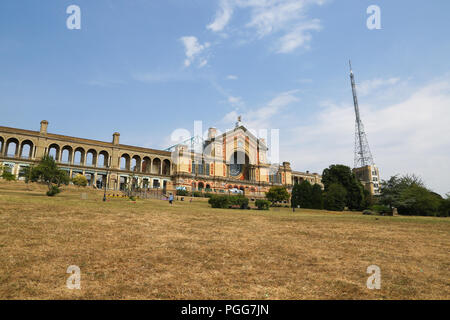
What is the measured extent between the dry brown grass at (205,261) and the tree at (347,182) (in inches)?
1409

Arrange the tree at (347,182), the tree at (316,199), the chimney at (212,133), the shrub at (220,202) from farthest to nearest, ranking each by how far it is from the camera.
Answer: the chimney at (212,133) → the tree at (347,182) → the tree at (316,199) → the shrub at (220,202)

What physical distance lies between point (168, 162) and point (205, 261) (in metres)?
62.5

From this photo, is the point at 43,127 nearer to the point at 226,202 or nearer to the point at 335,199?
the point at 226,202

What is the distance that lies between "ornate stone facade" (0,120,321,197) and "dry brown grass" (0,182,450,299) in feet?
125

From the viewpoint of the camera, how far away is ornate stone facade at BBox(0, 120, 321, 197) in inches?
2051

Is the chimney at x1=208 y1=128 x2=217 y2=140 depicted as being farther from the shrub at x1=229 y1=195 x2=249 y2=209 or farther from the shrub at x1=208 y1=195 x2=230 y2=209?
the shrub at x1=208 y1=195 x2=230 y2=209

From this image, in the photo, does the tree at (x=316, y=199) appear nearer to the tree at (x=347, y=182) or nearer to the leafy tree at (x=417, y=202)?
the tree at (x=347, y=182)

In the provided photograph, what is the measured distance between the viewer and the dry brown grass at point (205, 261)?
5617mm

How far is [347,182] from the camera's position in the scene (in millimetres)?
47219

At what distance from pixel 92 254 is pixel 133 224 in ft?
15.4

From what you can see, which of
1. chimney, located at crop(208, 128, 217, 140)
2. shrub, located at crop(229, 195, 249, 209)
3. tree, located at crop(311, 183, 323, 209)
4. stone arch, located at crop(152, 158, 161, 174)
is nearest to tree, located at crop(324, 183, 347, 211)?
tree, located at crop(311, 183, 323, 209)

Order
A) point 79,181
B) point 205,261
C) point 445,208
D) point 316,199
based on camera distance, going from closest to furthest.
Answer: point 205,261 → point 445,208 → point 316,199 → point 79,181

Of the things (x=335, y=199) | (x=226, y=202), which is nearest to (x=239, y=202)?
(x=226, y=202)

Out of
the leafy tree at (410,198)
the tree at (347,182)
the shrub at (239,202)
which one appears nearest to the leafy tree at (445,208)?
the leafy tree at (410,198)
